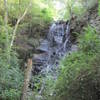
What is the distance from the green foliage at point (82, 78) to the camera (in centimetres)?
452

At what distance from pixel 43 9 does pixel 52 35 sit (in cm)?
282

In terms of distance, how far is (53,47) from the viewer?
12.8 m

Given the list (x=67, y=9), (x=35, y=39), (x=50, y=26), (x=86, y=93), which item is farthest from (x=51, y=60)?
(x=86, y=93)

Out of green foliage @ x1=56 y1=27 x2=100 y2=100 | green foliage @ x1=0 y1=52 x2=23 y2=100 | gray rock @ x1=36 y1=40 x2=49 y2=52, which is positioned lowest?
green foliage @ x1=0 y1=52 x2=23 y2=100

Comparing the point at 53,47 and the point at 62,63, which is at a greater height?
the point at 62,63

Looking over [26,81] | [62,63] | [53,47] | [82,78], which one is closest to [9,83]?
[26,81]

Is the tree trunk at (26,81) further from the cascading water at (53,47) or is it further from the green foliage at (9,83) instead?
the cascading water at (53,47)

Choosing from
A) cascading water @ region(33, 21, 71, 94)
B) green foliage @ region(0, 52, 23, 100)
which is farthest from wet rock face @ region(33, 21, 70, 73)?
green foliage @ region(0, 52, 23, 100)

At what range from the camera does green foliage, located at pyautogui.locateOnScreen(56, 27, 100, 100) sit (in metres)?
4.52

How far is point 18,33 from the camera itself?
41.6ft

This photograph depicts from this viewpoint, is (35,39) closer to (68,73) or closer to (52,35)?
(52,35)

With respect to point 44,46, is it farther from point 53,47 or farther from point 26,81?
point 26,81

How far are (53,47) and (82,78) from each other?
8.21 metres

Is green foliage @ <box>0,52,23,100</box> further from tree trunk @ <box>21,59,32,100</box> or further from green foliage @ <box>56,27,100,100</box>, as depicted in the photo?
green foliage @ <box>56,27,100,100</box>
